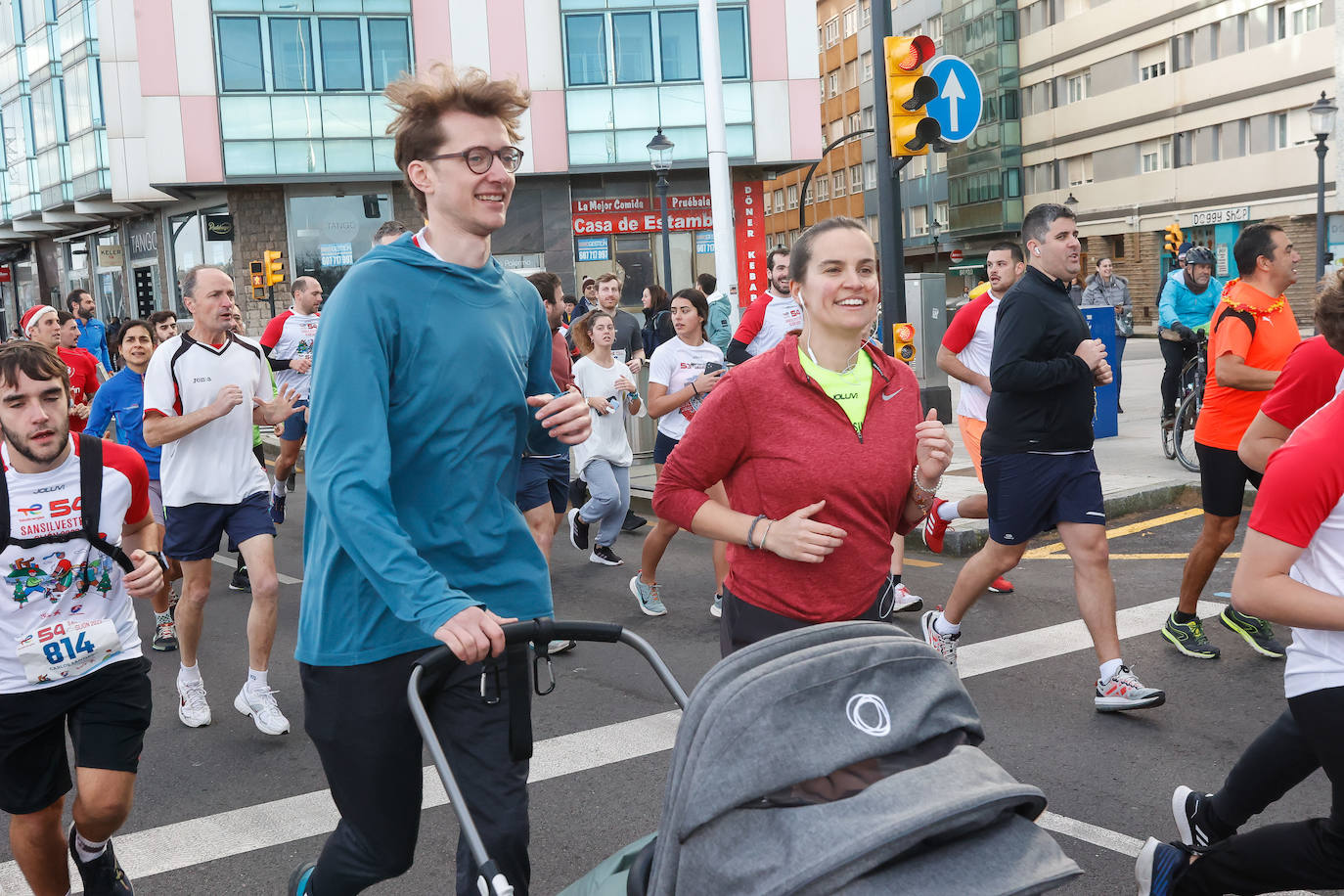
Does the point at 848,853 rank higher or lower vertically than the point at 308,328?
lower

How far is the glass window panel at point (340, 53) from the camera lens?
104 ft

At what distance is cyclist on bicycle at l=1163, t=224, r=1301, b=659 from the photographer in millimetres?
5906

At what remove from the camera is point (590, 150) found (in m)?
32.4

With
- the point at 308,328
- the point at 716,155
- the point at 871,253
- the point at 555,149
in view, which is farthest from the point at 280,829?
the point at 555,149

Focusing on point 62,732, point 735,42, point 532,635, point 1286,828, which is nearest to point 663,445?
point 62,732

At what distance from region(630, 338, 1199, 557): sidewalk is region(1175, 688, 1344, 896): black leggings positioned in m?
5.39

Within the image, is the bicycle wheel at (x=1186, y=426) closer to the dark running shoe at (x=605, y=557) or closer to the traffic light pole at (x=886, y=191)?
the traffic light pole at (x=886, y=191)

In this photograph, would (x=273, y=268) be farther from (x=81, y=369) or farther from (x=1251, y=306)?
(x=1251, y=306)

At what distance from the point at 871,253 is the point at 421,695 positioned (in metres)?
1.59

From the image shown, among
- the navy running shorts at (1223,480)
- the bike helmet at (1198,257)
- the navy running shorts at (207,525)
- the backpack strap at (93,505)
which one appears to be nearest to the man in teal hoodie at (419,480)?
the backpack strap at (93,505)

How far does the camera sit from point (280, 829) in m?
4.48

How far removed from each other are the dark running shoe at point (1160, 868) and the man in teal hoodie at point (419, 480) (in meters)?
1.79

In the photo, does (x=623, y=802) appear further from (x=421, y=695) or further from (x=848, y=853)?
(x=848, y=853)

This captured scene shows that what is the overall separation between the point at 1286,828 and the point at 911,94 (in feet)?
27.0
